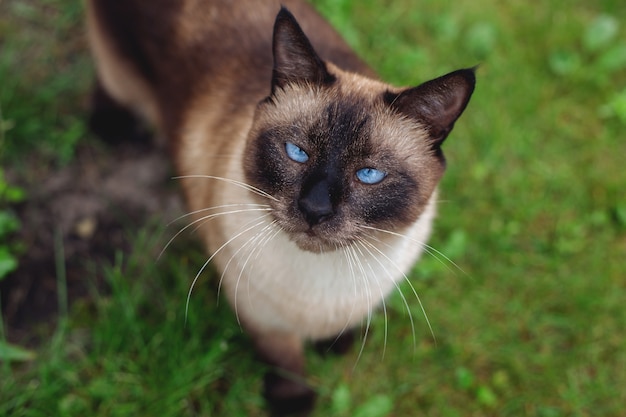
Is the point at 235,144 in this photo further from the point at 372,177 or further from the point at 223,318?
the point at 223,318

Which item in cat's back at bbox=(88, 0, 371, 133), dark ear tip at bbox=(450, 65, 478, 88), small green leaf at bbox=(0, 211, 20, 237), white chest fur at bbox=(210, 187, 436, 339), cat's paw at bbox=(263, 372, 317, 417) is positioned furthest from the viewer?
small green leaf at bbox=(0, 211, 20, 237)

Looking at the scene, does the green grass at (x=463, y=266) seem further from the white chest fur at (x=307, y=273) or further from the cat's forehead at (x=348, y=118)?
the cat's forehead at (x=348, y=118)

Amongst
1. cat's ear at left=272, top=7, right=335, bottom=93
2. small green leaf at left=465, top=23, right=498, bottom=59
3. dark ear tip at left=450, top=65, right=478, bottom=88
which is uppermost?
small green leaf at left=465, top=23, right=498, bottom=59

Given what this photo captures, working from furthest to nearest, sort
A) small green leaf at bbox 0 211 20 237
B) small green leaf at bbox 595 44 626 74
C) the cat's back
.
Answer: small green leaf at bbox 595 44 626 74, small green leaf at bbox 0 211 20 237, the cat's back

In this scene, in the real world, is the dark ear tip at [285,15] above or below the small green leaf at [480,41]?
below

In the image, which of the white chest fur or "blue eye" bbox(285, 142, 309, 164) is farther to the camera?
the white chest fur

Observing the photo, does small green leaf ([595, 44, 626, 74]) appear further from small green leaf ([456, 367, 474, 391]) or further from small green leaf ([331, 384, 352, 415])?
small green leaf ([331, 384, 352, 415])

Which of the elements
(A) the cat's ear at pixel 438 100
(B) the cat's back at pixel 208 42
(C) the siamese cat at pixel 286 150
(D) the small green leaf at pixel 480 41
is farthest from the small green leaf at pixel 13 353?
(D) the small green leaf at pixel 480 41

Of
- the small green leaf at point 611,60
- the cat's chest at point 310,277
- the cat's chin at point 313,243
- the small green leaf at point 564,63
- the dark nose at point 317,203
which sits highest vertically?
the small green leaf at point 611,60

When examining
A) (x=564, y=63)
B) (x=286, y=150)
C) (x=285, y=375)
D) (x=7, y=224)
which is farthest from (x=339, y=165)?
A: (x=564, y=63)

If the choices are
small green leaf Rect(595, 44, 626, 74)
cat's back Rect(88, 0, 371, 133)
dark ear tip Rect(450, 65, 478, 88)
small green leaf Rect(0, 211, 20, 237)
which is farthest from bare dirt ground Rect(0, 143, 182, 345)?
small green leaf Rect(595, 44, 626, 74)
